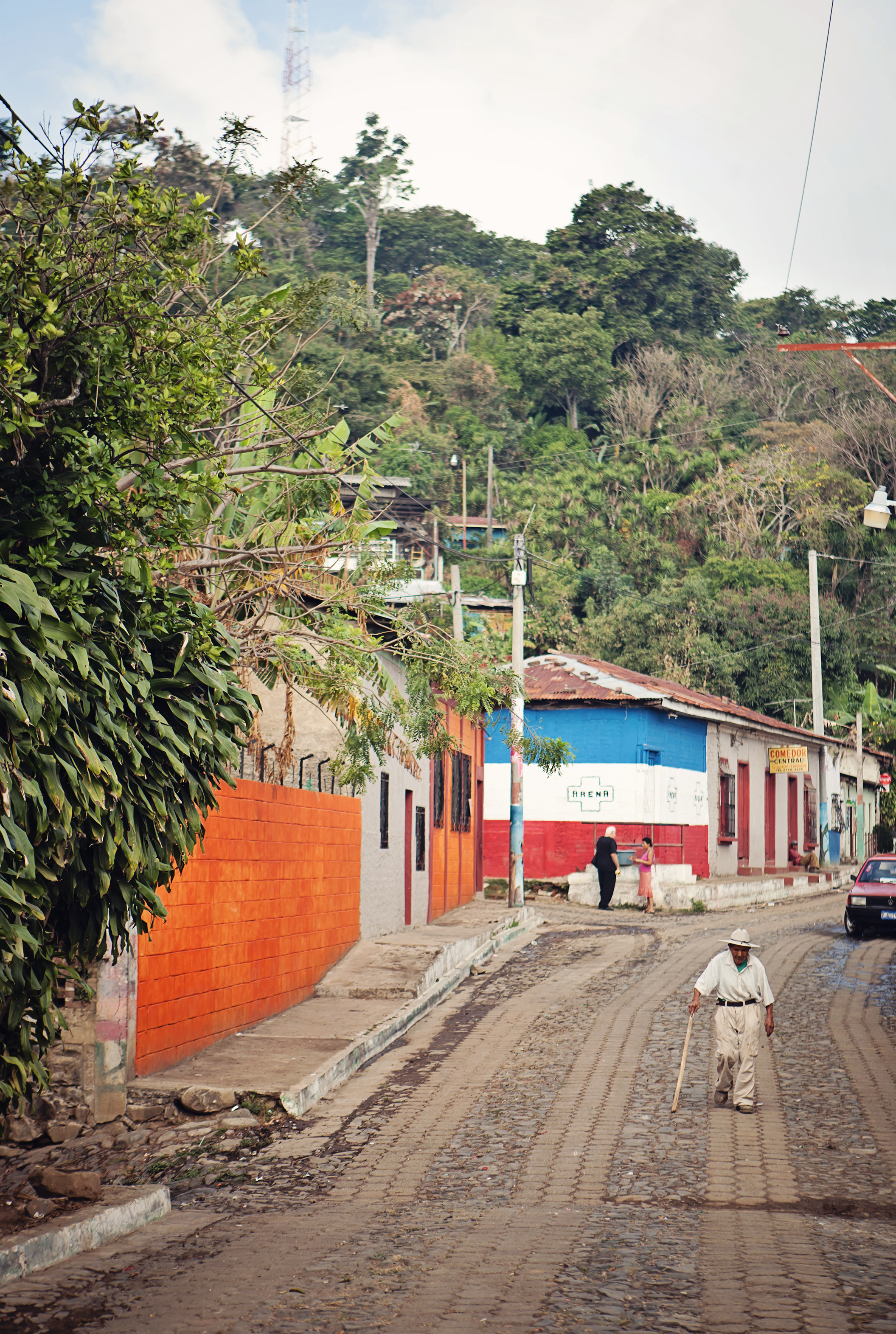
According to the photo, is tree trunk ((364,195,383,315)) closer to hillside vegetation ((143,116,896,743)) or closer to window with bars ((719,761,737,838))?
hillside vegetation ((143,116,896,743))

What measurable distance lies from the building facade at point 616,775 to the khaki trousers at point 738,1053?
16.8 metres

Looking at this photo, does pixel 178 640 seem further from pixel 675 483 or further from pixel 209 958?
pixel 675 483

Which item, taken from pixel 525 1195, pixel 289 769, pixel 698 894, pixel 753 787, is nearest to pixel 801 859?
pixel 753 787

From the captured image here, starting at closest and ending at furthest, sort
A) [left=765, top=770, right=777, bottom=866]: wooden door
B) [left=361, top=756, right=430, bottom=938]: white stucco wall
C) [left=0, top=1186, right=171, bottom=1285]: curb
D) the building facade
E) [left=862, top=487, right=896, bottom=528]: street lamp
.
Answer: [left=0, top=1186, right=171, bottom=1285]: curb
[left=361, top=756, right=430, bottom=938]: white stucco wall
[left=862, top=487, right=896, bottom=528]: street lamp
the building facade
[left=765, top=770, right=777, bottom=866]: wooden door

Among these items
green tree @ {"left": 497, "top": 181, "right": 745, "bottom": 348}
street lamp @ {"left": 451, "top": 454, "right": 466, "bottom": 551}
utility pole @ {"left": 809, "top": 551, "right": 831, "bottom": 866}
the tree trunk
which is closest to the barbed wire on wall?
utility pole @ {"left": 809, "top": 551, "right": 831, "bottom": 866}

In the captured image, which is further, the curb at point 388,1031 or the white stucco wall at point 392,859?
the white stucco wall at point 392,859

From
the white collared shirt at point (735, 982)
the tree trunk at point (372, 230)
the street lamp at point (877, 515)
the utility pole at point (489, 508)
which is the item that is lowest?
the white collared shirt at point (735, 982)

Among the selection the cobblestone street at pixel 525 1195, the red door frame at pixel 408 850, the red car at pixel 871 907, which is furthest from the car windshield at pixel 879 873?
the cobblestone street at pixel 525 1195

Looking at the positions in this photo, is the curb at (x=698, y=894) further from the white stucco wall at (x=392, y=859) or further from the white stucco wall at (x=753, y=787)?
the white stucco wall at (x=392, y=859)

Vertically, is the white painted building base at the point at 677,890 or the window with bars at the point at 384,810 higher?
the window with bars at the point at 384,810

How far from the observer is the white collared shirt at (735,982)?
1004 centimetres

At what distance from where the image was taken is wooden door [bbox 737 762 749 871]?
33.9 meters

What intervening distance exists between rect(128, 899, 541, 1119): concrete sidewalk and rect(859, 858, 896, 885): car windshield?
672cm

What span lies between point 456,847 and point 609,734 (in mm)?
5862
